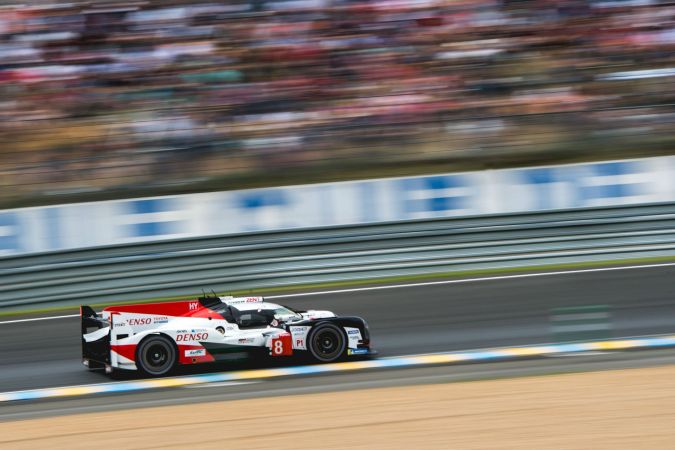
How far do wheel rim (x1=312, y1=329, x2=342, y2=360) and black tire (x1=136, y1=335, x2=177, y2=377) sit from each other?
130cm

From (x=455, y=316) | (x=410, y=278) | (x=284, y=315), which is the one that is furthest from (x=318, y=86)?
(x=284, y=315)

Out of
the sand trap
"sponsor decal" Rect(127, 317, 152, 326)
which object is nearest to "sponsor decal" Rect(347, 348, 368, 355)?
the sand trap

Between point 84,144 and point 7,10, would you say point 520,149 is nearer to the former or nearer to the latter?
point 84,144

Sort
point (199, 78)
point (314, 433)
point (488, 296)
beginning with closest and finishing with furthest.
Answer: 1. point (314, 433)
2. point (488, 296)
3. point (199, 78)

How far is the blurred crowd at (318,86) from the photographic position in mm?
13031

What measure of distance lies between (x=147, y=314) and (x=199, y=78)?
5.72 meters

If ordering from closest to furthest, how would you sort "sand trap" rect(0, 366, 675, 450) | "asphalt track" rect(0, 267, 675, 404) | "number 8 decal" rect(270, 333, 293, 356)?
"sand trap" rect(0, 366, 675, 450) → "number 8 decal" rect(270, 333, 293, 356) → "asphalt track" rect(0, 267, 675, 404)

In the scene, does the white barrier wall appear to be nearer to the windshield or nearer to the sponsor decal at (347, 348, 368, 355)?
the windshield

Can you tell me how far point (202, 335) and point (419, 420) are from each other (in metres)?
2.83

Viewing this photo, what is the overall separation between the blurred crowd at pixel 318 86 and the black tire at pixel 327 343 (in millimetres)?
4328

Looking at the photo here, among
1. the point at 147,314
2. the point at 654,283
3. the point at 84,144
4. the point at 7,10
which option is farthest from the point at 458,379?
the point at 7,10

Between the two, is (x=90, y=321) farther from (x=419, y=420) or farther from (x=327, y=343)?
(x=419, y=420)

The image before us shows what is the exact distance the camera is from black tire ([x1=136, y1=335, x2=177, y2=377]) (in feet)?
28.3

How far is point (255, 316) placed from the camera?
29.3 feet
